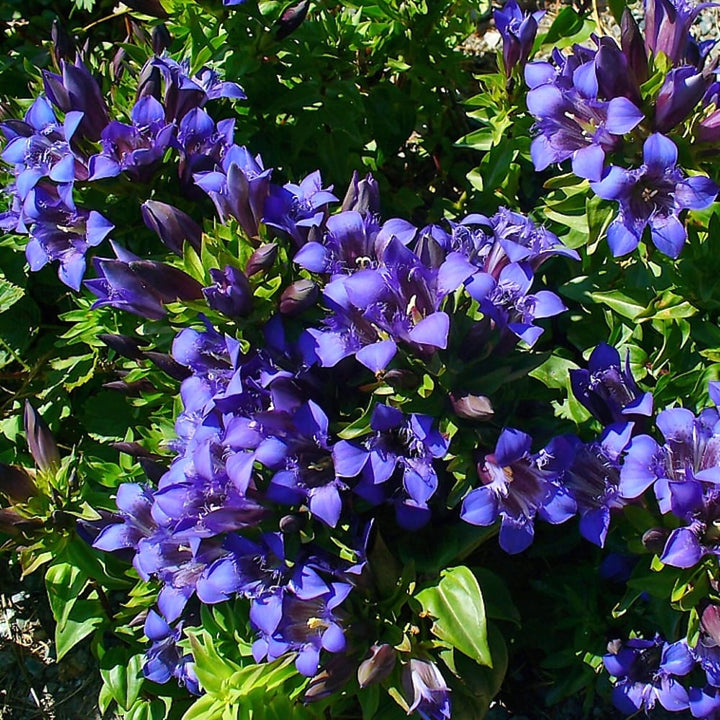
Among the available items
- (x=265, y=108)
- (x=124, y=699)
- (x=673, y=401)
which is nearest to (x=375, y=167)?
(x=265, y=108)

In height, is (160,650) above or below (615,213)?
below

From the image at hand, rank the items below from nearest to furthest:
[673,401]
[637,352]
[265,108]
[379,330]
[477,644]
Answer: [379,330] < [477,644] < [673,401] < [637,352] < [265,108]

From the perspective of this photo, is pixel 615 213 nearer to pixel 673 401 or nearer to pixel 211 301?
pixel 673 401

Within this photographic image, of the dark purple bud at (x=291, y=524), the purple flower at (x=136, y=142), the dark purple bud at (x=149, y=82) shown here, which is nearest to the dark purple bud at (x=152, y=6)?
the dark purple bud at (x=149, y=82)

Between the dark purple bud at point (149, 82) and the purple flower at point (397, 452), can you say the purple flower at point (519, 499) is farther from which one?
the dark purple bud at point (149, 82)

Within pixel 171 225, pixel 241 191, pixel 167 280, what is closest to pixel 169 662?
pixel 167 280

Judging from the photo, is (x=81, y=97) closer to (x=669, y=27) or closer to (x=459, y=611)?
(x=669, y=27)
